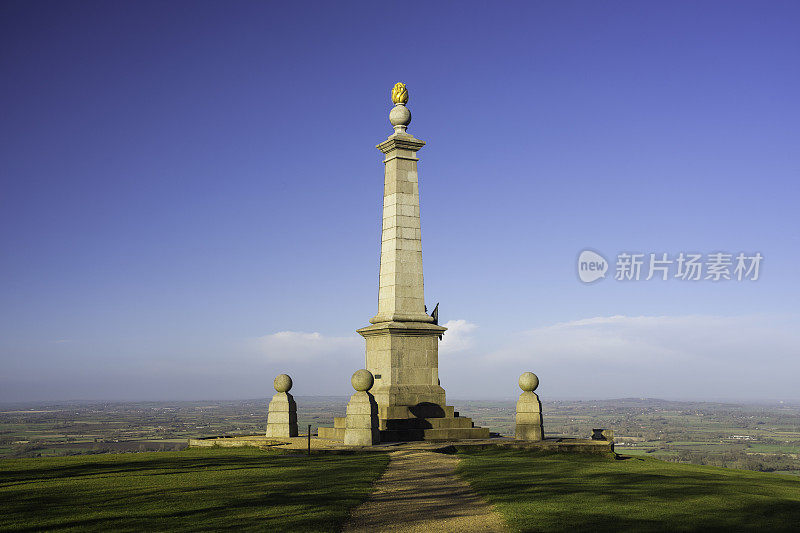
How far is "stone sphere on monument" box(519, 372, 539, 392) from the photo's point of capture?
91.9ft

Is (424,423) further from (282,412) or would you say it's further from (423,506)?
(423,506)

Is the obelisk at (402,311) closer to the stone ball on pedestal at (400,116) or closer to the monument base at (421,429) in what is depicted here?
the stone ball on pedestal at (400,116)

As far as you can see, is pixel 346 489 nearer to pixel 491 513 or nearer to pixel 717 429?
pixel 491 513

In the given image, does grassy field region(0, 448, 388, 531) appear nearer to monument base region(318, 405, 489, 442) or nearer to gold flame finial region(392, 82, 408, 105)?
monument base region(318, 405, 489, 442)

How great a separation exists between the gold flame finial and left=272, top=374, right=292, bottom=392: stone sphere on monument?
11.8 meters

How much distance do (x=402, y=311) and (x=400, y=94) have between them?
888 cm

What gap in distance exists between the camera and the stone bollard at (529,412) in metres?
27.8

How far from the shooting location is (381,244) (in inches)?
1212

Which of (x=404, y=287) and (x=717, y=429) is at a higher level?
(x=404, y=287)

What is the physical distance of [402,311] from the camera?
97.1 ft

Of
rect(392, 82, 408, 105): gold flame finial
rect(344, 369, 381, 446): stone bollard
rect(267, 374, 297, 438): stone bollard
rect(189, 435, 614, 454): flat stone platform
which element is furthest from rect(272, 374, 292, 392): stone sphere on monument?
rect(392, 82, 408, 105): gold flame finial

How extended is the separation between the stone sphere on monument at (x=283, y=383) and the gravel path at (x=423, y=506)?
10128 mm

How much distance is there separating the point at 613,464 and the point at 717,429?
108 metres

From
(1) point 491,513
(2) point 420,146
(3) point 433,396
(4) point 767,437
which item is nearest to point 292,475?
(1) point 491,513
